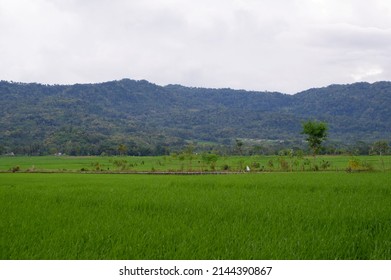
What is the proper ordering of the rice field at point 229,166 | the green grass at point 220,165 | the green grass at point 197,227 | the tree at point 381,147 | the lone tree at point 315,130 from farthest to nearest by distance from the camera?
the tree at point 381,147 → the green grass at point 220,165 → the lone tree at point 315,130 → the rice field at point 229,166 → the green grass at point 197,227

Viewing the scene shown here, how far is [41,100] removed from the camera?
7869 inches

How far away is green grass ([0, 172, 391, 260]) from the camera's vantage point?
5.39m

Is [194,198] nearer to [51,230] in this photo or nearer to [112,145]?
[51,230]

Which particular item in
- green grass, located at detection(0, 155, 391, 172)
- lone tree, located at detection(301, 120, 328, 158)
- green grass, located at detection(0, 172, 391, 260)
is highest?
lone tree, located at detection(301, 120, 328, 158)

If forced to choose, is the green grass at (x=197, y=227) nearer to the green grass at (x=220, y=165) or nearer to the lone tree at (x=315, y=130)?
the green grass at (x=220, y=165)

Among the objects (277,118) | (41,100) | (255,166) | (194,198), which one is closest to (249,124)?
(277,118)

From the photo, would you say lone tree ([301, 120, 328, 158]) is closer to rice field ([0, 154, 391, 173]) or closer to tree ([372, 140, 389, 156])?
rice field ([0, 154, 391, 173])

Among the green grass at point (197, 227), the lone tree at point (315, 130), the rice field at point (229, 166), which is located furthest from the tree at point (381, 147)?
the green grass at point (197, 227)

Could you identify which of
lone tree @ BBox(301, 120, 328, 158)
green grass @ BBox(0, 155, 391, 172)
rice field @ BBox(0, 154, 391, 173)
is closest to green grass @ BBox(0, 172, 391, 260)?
rice field @ BBox(0, 154, 391, 173)

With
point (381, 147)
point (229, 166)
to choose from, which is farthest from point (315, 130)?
point (381, 147)

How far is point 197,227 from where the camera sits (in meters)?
6.80

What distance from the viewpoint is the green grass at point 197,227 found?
5395 mm

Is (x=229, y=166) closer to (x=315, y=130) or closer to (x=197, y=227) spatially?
(x=315, y=130)

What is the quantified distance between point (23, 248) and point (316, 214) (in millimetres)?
5346
